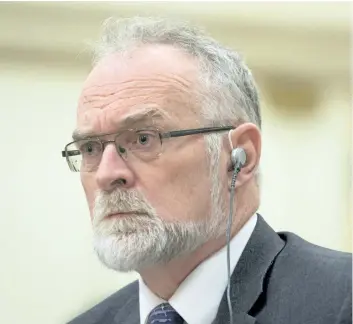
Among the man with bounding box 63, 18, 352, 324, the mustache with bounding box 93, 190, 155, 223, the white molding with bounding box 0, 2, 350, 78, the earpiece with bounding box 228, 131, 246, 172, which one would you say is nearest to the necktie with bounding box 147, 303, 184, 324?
the man with bounding box 63, 18, 352, 324

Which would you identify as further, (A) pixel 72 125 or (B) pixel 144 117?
(A) pixel 72 125

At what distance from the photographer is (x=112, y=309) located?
1.52m

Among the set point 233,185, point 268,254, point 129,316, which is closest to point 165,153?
point 233,185

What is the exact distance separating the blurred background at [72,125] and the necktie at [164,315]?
66cm

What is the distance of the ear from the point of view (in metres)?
1.26

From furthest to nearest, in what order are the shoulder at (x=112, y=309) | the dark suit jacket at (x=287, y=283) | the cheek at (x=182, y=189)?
the shoulder at (x=112, y=309) < the cheek at (x=182, y=189) < the dark suit jacket at (x=287, y=283)

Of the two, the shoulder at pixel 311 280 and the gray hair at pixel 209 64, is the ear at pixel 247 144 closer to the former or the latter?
the gray hair at pixel 209 64

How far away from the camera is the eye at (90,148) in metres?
1.24

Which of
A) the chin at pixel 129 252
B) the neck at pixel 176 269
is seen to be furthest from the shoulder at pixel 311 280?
the chin at pixel 129 252

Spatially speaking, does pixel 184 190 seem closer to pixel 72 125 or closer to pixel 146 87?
pixel 146 87

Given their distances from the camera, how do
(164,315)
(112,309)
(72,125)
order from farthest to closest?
1. (72,125)
2. (112,309)
3. (164,315)

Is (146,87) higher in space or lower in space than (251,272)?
higher

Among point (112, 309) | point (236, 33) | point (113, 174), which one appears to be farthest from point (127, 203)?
point (236, 33)

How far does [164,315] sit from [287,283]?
10.1 inches
